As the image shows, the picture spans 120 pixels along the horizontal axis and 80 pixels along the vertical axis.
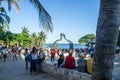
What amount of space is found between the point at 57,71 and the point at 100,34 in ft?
Answer: 32.4

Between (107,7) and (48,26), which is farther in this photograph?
(48,26)

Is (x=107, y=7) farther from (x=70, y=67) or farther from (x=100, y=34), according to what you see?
(x=70, y=67)

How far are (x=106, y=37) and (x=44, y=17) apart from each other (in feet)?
20.2

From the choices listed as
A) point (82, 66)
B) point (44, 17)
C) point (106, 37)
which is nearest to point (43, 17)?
point (44, 17)

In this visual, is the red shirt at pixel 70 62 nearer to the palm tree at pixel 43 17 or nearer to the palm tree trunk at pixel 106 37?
the palm tree at pixel 43 17

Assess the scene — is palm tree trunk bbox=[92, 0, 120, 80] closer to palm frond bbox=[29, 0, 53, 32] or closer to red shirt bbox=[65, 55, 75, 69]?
palm frond bbox=[29, 0, 53, 32]

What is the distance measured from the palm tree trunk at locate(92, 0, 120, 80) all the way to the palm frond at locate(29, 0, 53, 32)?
5.82 meters

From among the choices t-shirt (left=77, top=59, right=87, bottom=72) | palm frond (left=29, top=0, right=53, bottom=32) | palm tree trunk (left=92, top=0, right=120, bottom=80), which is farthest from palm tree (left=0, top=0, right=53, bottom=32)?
palm tree trunk (left=92, top=0, right=120, bottom=80)

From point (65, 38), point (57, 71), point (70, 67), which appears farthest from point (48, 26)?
point (65, 38)

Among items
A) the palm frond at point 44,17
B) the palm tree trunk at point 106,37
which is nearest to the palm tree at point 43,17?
the palm frond at point 44,17

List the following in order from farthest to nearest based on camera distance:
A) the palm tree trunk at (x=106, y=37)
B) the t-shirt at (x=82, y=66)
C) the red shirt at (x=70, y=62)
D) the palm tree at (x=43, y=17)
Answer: the red shirt at (x=70, y=62)
the t-shirt at (x=82, y=66)
the palm tree at (x=43, y=17)
the palm tree trunk at (x=106, y=37)

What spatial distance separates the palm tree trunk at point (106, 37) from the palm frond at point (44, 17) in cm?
582

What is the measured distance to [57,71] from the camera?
542 inches

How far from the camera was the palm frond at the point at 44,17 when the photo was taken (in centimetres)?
983
